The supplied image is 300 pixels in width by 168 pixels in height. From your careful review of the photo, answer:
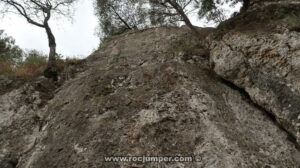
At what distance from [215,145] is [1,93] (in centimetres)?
798

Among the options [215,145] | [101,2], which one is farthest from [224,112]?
[101,2]

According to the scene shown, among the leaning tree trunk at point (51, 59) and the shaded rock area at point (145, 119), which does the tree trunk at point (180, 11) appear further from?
the leaning tree trunk at point (51, 59)

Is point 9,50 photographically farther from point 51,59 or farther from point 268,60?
point 268,60

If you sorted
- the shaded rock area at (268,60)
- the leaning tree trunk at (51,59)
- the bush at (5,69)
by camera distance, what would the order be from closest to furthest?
the shaded rock area at (268,60) → the leaning tree trunk at (51,59) → the bush at (5,69)

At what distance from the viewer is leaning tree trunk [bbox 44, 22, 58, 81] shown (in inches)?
468

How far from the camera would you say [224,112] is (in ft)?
26.3

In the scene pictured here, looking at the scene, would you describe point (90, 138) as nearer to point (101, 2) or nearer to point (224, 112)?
point (224, 112)

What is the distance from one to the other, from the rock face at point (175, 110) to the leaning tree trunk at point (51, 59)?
0.99 m

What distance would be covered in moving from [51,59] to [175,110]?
6.68m

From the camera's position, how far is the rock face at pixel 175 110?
690 centimetres

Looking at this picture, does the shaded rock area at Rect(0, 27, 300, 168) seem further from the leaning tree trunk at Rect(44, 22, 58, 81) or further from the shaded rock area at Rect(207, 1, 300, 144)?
the leaning tree trunk at Rect(44, 22, 58, 81)

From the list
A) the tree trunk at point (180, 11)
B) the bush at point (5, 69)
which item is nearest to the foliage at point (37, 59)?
the bush at point (5, 69)

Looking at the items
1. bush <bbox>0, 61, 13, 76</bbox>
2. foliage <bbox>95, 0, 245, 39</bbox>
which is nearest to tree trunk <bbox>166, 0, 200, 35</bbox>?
foliage <bbox>95, 0, 245, 39</bbox>

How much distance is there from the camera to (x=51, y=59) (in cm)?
1230
